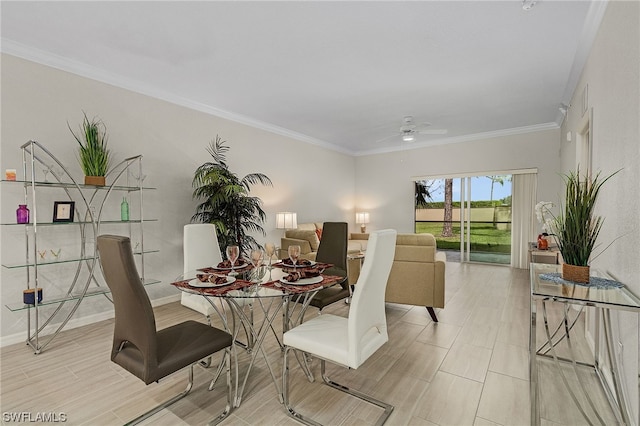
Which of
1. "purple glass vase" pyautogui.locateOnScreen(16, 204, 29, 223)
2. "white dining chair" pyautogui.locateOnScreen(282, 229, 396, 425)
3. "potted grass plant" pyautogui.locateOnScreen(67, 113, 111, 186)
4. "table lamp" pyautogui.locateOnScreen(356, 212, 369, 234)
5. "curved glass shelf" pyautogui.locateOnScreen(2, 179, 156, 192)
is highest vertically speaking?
"potted grass plant" pyautogui.locateOnScreen(67, 113, 111, 186)

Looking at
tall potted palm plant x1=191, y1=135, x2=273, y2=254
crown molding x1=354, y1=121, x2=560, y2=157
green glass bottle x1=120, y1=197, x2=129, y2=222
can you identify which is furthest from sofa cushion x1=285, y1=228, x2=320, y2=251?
crown molding x1=354, y1=121, x2=560, y2=157

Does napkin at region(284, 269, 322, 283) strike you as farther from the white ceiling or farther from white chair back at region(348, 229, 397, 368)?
the white ceiling

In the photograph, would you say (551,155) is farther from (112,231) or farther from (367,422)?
(112,231)

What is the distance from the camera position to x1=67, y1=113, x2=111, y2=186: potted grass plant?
124 inches

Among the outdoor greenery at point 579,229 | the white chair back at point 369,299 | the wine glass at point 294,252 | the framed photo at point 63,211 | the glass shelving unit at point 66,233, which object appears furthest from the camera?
the framed photo at point 63,211

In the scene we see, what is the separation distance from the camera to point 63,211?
3.09 metres

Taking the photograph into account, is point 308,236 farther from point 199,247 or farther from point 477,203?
point 477,203

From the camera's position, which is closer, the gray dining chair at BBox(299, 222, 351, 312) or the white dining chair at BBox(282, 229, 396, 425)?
the white dining chair at BBox(282, 229, 396, 425)

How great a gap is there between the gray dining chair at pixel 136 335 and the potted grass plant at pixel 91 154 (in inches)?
79.1

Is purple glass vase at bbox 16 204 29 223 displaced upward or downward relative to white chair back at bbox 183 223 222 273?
upward

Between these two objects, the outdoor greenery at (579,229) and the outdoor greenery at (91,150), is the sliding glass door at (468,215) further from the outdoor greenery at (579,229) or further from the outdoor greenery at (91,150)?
the outdoor greenery at (91,150)

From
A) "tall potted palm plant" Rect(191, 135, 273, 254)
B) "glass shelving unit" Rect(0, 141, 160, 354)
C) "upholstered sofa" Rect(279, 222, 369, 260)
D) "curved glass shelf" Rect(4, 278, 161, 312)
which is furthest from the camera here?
"upholstered sofa" Rect(279, 222, 369, 260)

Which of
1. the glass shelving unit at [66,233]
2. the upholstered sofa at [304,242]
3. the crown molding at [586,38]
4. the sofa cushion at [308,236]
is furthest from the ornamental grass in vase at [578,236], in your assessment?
the glass shelving unit at [66,233]

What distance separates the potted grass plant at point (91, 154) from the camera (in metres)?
3.16
